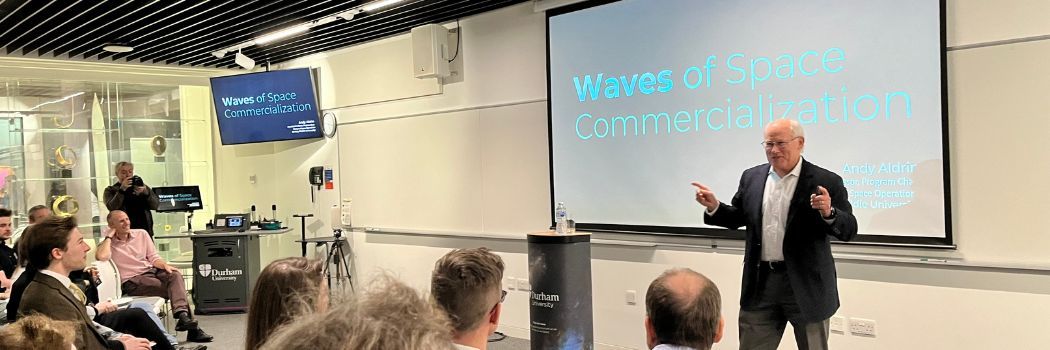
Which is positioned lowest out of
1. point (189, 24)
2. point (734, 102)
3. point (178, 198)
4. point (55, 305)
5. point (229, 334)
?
point (229, 334)

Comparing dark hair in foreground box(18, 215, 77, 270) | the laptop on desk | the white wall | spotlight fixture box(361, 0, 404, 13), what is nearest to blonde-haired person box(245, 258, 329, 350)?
the white wall

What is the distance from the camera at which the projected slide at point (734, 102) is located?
3973 millimetres

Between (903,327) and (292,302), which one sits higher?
(292,302)

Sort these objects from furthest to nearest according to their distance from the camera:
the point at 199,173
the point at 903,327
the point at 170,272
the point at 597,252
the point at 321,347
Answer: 1. the point at 199,173
2. the point at 170,272
3. the point at 597,252
4. the point at 903,327
5. the point at 321,347

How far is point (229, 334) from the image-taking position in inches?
256

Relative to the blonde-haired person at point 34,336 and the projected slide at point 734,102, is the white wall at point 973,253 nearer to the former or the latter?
the projected slide at point 734,102

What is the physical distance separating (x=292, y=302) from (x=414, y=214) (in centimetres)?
537

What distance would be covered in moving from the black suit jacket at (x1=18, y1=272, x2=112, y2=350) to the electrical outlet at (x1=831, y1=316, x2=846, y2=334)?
3.99 m

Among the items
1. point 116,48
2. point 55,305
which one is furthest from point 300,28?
point 55,305

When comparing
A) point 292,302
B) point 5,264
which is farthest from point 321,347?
point 5,264

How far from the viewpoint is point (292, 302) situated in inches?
72.7

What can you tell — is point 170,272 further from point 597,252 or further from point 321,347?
point 321,347

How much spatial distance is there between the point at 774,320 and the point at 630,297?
2106 mm

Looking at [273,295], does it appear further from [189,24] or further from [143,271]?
[189,24]
